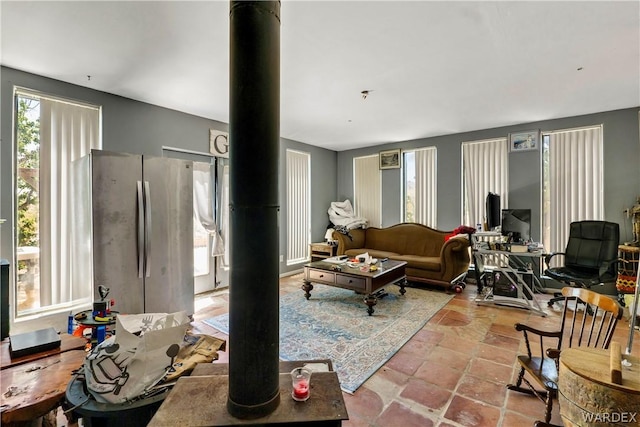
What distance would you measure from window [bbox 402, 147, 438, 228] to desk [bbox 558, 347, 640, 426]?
4.22m

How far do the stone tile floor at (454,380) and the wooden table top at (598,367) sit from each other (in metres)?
0.69

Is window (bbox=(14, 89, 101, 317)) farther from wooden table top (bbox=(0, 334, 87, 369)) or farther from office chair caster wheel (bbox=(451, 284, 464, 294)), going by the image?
office chair caster wheel (bbox=(451, 284, 464, 294))

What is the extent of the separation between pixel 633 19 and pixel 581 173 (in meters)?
2.72

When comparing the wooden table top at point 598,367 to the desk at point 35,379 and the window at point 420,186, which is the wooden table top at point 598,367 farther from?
the window at point 420,186

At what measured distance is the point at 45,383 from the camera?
1.14 meters

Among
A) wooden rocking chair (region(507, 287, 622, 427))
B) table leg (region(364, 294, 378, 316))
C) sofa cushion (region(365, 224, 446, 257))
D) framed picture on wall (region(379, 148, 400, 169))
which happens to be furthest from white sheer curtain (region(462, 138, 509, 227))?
wooden rocking chair (region(507, 287, 622, 427))

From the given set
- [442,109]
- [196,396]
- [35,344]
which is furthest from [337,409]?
[442,109]

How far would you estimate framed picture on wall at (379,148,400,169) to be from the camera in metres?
5.68

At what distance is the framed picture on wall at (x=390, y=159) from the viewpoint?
5680 millimetres

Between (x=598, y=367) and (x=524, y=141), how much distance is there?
4183mm

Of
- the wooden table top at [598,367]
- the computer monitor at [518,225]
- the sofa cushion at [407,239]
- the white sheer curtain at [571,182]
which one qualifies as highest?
the white sheer curtain at [571,182]

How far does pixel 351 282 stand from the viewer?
3.48 m

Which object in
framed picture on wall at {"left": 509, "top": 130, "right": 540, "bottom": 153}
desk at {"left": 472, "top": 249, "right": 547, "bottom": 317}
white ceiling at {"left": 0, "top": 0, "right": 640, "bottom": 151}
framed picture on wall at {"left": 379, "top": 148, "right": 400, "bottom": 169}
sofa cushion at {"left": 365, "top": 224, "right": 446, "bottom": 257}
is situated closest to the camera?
white ceiling at {"left": 0, "top": 0, "right": 640, "bottom": 151}

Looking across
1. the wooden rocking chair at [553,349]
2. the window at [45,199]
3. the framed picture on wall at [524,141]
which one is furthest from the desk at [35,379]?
the framed picture on wall at [524,141]
